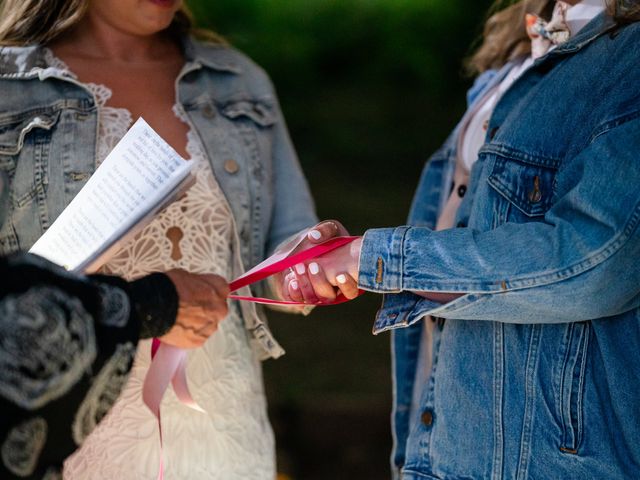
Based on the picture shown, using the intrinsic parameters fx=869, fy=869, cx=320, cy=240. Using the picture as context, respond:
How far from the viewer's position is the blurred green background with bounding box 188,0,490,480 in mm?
4102

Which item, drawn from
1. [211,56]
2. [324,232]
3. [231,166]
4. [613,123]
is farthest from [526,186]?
[211,56]

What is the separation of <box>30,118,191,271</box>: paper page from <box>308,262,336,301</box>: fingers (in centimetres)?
35

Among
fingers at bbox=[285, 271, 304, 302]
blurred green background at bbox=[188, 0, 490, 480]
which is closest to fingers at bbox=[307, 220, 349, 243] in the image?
fingers at bbox=[285, 271, 304, 302]

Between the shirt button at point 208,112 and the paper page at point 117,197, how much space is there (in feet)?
1.90

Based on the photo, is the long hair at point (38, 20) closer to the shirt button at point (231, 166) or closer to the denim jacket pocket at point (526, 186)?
the shirt button at point (231, 166)

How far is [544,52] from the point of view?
2.08 metres

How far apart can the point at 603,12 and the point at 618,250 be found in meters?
0.58

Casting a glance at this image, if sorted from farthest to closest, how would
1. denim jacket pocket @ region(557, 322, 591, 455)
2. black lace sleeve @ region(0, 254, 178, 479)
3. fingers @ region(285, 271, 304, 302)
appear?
fingers @ region(285, 271, 304, 302)
denim jacket pocket @ region(557, 322, 591, 455)
black lace sleeve @ region(0, 254, 178, 479)

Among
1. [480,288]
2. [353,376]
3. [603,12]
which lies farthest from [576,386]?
[353,376]

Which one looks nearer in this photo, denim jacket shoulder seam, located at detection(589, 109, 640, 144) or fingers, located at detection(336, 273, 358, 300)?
denim jacket shoulder seam, located at detection(589, 109, 640, 144)

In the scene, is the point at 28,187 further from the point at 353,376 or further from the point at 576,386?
the point at 353,376

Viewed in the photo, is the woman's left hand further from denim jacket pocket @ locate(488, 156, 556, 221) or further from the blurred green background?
the blurred green background

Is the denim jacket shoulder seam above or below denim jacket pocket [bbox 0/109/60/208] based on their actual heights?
below

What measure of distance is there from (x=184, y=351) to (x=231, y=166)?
1.89 feet
